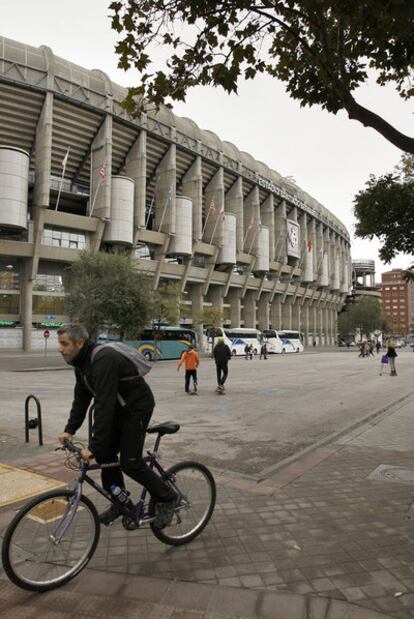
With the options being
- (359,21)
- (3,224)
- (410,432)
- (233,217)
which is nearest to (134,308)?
(3,224)

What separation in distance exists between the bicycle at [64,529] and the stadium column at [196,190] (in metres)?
50.3

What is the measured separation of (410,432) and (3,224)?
118ft

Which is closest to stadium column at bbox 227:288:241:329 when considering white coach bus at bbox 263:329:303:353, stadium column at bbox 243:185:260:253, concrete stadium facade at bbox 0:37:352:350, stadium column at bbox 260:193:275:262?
concrete stadium facade at bbox 0:37:352:350

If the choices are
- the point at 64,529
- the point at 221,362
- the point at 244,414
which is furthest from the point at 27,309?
the point at 64,529

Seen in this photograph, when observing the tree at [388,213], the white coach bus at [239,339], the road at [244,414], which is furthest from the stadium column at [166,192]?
the tree at [388,213]

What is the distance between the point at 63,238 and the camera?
4266 centimetres

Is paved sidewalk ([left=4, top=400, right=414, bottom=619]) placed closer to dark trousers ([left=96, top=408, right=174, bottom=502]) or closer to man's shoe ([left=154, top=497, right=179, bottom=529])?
man's shoe ([left=154, top=497, right=179, bottom=529])

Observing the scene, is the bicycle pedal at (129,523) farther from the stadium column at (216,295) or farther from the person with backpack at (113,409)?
the stadium column at (216,295)

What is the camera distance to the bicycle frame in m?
3.09

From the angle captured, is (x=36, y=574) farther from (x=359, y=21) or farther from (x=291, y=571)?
(x=359, y=21)

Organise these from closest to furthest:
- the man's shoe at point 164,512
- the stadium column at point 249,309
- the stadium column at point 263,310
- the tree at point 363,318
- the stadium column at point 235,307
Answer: the man's shoe at point 164,512 < the stadium column at point 235,307 < the stadium column at point 249,309 < the stadium column at point 263,310 < the tree at point 363,318

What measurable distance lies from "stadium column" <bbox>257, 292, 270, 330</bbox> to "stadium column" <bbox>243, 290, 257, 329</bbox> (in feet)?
10.5

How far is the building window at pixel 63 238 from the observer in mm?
41938

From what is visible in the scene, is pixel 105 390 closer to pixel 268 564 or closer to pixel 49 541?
pixel 49 541
